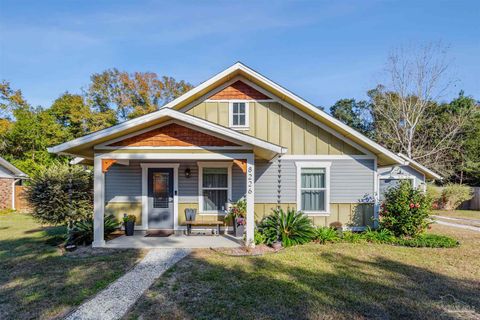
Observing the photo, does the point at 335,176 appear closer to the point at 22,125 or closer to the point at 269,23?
the point at 269,23

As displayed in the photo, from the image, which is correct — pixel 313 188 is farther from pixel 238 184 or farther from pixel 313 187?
pixel 238 184

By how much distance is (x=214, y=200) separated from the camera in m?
10.0

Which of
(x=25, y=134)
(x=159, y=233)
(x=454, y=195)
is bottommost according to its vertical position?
(x=159, y=233)

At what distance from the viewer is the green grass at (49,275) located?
4348 millimetres

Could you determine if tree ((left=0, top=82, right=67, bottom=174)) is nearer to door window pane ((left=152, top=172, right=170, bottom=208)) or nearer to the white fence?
door window pane ((left=152, top=172, right=170, bottom=208))

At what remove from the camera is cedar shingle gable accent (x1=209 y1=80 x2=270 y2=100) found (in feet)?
33.3

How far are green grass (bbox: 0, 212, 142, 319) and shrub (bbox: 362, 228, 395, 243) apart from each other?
6.77 metres

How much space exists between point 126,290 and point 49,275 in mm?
2005

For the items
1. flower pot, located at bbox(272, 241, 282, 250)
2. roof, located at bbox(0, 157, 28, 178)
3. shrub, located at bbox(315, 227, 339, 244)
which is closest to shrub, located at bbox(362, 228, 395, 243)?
shrub, located at bbox(315, 227, 339, 244)

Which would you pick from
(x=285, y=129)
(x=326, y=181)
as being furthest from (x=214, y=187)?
(x=326, y=181)

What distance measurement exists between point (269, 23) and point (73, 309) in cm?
1224

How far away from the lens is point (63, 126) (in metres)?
28.5

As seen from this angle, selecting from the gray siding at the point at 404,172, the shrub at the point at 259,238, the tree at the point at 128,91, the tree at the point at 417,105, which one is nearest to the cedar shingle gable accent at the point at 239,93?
the shrub at the point at 259,238

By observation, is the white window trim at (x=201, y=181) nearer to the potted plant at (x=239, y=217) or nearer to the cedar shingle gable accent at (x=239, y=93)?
the potted plant at (x=239, y=217)
